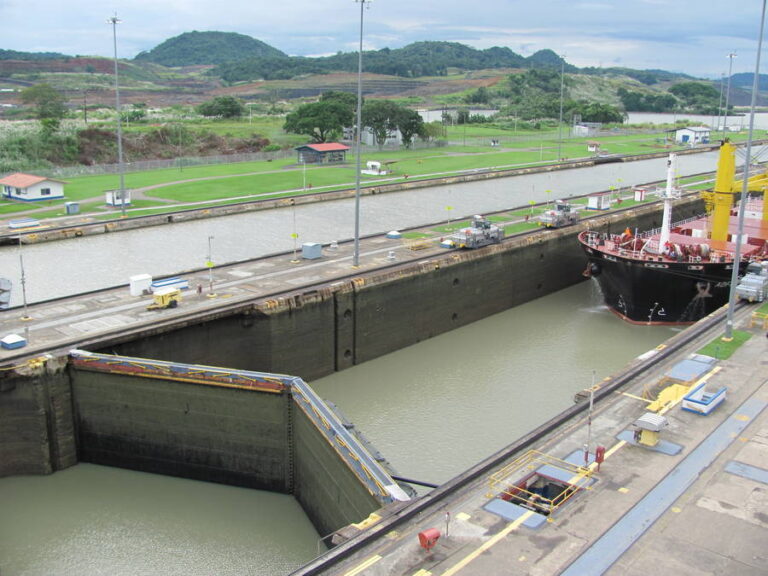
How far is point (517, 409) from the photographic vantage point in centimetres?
3022

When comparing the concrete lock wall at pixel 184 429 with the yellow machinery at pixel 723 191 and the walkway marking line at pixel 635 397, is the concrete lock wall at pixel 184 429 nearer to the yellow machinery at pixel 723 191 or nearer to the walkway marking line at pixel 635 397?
the walkway marking line at pixel 635 397

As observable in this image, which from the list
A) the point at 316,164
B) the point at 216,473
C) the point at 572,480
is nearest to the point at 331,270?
the point at 216,473

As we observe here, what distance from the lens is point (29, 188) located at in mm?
62562

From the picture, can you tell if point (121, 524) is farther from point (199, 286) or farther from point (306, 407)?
point (199, 286)

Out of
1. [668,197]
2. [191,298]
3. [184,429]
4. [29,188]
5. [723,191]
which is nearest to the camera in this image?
[184,429]

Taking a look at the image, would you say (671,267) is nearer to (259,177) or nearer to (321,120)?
(259,177)

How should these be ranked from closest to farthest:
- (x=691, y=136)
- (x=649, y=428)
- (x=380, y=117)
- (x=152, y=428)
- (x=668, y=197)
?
(x=649, y=428)
(x=152, y=428)
(x=668, y=197)
(x=380, y=117)
(x=691, y=136)

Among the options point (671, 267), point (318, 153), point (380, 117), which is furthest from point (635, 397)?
point (380, 117)

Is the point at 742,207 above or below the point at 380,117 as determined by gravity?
below

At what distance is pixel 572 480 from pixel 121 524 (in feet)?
43.8

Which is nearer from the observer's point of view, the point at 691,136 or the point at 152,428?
the point at 152,428

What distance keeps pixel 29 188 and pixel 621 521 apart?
58623 millimetres

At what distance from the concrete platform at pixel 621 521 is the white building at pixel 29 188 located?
5464 centimetres

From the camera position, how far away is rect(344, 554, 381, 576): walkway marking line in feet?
50.2
